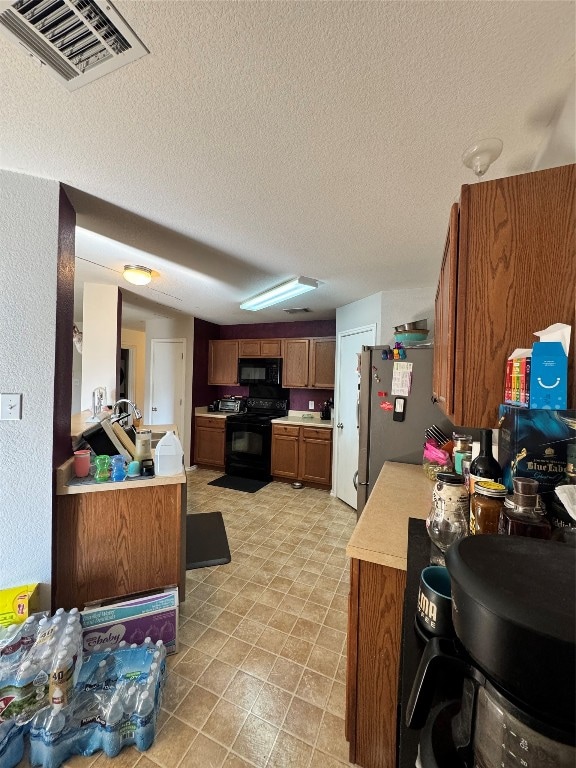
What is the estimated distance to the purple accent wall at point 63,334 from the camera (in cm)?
146

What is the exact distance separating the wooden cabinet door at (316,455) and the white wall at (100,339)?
2283 mm

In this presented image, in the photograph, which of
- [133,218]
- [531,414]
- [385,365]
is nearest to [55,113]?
[133,218]

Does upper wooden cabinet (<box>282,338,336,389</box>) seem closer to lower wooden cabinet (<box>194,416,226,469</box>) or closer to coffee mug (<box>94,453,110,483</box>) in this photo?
lower wooden cabinet (<box>194,416,226,469</box>)

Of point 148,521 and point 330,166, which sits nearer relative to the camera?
point 330,166

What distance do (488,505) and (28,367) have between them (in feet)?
6.13

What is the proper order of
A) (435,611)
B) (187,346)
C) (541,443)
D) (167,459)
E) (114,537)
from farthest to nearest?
1. (187,346)
2. (167,459)
3. (114,537)
4. (541,443)
5. (435,611)

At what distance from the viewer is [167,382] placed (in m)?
4.59

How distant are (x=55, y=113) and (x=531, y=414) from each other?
1.71 metres

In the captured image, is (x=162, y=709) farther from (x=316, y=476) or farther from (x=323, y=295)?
(x=323, y=295)

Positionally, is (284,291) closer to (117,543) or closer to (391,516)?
(391,516)

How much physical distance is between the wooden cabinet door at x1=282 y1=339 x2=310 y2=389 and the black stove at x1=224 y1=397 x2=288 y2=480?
0.58 metres

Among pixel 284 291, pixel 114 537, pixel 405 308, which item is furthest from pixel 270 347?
pixel 114 537

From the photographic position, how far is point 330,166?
1190mm

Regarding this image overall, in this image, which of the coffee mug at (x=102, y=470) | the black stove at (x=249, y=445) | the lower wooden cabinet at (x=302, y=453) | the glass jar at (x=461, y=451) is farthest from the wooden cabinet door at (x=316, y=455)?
the coffee mug at (x=102, y=470)
